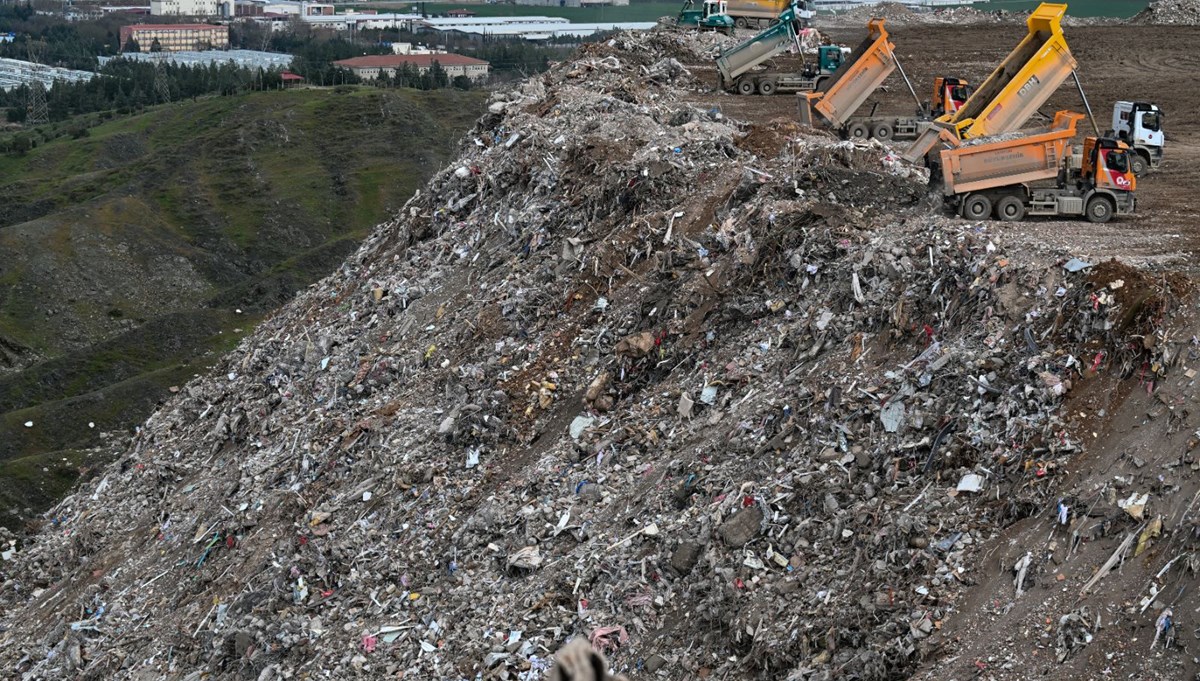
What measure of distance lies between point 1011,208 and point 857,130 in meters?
6.11

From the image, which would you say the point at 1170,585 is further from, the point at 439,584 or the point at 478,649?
the point at 439,584

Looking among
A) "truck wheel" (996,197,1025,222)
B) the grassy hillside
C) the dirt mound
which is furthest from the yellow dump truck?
the grassy hillside

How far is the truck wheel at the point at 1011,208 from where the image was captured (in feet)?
53.5

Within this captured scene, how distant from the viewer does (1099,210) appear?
16.3 metres

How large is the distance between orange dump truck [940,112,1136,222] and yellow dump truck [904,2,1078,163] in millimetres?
596

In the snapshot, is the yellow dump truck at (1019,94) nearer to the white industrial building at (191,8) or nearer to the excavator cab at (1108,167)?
the excavator cab at (1108,167)

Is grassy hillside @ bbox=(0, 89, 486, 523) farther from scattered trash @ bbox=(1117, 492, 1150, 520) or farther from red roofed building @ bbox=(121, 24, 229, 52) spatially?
red roofed building @ bbox=(121, 24, 229, 52)

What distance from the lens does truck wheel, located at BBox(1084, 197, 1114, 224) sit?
16.3 meters

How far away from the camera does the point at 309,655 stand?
46.2 feet

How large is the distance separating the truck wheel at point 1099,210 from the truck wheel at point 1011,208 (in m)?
0.80

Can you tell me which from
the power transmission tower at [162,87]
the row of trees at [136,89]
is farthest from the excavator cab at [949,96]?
the power transmission tower at [162,87]

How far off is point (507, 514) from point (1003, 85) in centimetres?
878

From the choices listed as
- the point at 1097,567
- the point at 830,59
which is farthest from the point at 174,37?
the point at 1097,567

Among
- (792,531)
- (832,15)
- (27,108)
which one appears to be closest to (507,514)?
(792,531)
